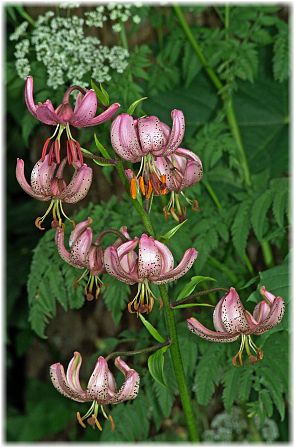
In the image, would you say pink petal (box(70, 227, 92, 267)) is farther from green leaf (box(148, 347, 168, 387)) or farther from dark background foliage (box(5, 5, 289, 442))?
dark background foliage (box(5, 5, 289, 442))

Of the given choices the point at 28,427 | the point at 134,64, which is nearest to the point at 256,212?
the point at 134,64

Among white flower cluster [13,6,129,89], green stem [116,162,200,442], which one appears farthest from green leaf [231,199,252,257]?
green stem [116,162,200,442]

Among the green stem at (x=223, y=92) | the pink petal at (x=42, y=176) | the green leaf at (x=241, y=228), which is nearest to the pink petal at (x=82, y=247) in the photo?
the pink petal at (x=42, y=176)

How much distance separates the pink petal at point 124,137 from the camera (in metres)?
1.28

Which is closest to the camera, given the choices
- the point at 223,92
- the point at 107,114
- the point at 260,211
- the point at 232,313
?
the point at 107,114

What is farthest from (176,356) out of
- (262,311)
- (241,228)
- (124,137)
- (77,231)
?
(241,228)

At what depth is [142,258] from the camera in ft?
A: 4.22

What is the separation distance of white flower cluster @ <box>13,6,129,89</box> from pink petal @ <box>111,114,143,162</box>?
71cm

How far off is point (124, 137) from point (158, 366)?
1.21ft

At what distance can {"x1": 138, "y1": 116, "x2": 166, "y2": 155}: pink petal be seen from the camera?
1.28 m

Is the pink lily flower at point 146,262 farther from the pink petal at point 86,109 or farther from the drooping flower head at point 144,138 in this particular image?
the pink petal at point 86,109

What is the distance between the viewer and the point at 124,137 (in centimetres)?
129

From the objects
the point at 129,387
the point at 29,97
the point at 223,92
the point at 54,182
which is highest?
the point at 223,92

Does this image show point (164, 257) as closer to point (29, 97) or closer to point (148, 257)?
point (148, 257)
